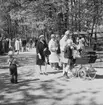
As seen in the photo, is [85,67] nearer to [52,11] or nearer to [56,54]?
[56,54]

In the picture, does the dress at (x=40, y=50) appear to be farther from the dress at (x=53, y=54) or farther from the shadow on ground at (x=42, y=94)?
the shadow on ground at (x=42, y=94)

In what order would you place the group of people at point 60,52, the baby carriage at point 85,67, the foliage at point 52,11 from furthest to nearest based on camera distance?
the foliage at point 52,11
the group of people at point 60,52
the baby carriage at point 85,67

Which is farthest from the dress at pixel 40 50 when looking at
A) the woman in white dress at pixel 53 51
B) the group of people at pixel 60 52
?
the woman in white dress at pixel 53 51

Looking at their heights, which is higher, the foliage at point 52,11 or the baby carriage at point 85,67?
the foliage at point 52,11

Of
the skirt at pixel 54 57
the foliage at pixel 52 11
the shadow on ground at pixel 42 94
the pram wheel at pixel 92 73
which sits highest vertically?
the foliage at pixel 52 11

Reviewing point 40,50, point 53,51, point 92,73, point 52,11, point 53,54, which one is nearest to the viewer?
point 92,73

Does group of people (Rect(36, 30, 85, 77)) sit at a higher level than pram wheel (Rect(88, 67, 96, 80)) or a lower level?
higher

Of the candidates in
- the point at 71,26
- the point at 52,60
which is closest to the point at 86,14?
the point at 71,26

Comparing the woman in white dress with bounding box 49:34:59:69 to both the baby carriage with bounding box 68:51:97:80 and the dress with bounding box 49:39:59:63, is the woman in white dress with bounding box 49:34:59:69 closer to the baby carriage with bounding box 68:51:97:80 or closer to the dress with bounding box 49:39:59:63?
the dress with bounding box 49:39:59:63

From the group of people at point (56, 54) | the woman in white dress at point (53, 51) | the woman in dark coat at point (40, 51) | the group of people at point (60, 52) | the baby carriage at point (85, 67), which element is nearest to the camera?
the group of people at point (56, 54)

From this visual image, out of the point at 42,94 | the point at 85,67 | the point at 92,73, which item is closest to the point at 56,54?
the point at 92,73

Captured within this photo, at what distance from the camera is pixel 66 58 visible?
9.05 metres

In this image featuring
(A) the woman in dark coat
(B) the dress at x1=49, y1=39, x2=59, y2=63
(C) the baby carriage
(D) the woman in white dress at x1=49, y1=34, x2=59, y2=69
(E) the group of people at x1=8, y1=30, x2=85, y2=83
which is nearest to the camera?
(E) the group of people at x1=8, y1=30, x2=85, y2=83

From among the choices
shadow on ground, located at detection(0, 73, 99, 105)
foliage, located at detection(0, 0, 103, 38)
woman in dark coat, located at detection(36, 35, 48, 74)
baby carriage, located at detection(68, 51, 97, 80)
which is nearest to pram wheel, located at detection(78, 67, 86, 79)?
baby carriage, located at detection(68, 51, 97, 80)
